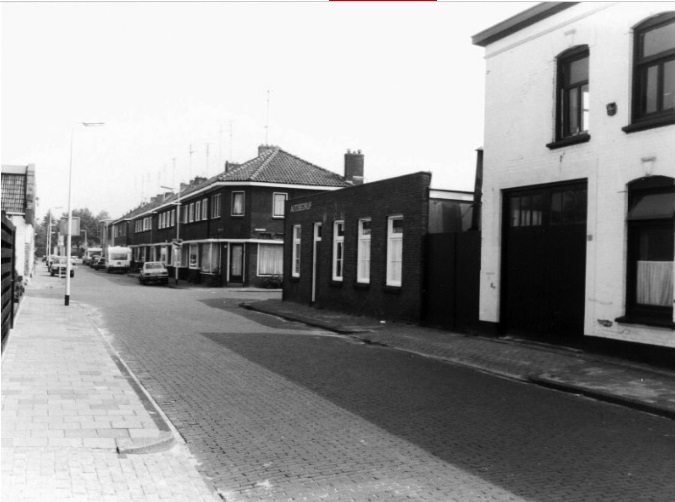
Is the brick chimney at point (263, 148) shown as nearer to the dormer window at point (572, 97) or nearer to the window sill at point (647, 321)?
the dormer window at point (572, 97)

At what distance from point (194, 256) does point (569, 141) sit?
3865cm

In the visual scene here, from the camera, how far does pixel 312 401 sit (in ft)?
28.6

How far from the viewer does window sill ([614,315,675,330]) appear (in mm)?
11367

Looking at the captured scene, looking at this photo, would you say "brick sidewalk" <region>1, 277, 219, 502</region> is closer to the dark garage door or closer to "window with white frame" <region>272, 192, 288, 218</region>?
the dark garage door

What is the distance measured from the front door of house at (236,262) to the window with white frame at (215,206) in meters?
2.92

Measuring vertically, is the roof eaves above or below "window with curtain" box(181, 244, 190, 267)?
above

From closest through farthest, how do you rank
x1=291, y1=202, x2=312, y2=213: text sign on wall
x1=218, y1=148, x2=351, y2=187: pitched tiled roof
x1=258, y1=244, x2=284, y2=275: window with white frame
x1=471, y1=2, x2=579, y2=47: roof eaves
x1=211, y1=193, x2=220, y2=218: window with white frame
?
x1=471, y1=2, x2=579, y2=47: roof eaves → x1=291, y1=202, x2=312, y2=213: text sign on wall → x1=218, y1=148, x2=351, y2=187: pitched tiled roof → x1=258, y1=244, x2=284, y2=275: window with white frame → x1=211, y1=193, x2=220, y2=218: window with white frame

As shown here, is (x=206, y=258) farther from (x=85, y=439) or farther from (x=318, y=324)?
(x=85, y=439)

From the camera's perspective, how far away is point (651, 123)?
11.8m

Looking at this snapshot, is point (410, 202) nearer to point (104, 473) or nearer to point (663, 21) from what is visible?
point (663, 21)

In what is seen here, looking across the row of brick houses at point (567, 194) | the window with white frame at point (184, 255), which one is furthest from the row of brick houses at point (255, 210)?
the row of brick houses at point (567, 194)

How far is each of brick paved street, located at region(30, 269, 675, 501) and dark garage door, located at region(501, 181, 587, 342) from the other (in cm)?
310

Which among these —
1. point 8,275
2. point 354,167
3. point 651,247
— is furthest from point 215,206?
point 651,247

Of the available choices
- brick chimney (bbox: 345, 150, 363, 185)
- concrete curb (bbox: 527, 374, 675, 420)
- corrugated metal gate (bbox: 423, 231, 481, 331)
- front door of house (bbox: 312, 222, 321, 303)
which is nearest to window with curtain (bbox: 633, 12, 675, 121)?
concrete curb (bbox: 527, 374, 675, 420)
